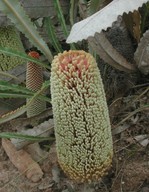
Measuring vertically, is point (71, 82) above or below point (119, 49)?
above

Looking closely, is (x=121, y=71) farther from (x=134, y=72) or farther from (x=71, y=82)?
(x=71, y=82)

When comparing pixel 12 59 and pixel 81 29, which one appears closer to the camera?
pixel 81 29

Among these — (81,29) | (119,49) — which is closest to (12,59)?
(119,49)

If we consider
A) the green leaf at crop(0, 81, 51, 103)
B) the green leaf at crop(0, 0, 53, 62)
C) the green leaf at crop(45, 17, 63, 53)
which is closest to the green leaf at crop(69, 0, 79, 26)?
the green leaf at crop(45, 17, 63, 53)

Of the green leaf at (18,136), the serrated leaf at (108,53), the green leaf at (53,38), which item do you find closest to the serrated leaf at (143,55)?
the serrated leaf at (108,53)

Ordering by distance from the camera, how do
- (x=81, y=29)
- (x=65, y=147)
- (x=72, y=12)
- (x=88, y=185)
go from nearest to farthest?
(x=81, y=29) < (x=65, y=147) < (x=88, y=185) < (x=72, y=12)

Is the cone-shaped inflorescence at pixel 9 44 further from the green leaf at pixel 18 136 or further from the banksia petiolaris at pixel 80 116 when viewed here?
the banksia petiolaris at pixel 80 116
